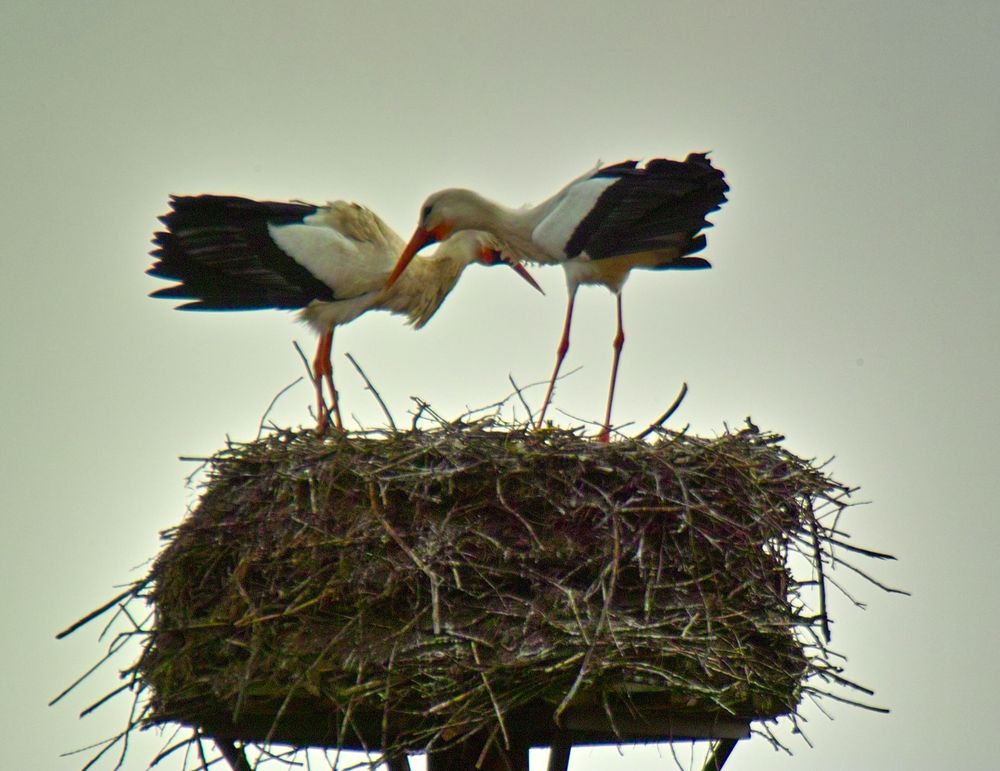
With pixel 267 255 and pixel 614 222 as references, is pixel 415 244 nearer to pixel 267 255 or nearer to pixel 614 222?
pixel 267 255

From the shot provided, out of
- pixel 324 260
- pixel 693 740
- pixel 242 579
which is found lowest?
pixel 693 740

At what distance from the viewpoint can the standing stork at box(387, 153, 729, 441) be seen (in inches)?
221

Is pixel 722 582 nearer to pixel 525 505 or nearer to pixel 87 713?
pixel 525 505

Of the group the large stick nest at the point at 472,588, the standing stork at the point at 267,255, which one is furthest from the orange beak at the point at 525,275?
the large stick nest at the point at 472,588

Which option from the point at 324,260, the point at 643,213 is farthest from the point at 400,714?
the point at 324,260

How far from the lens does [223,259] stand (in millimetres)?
6488

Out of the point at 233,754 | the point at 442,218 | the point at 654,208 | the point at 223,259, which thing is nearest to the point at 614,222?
the point at 654,208

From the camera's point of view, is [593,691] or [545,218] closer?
[593,691]

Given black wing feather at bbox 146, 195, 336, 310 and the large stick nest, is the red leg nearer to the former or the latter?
black wing feather at bbox 146, 195, 336, 310

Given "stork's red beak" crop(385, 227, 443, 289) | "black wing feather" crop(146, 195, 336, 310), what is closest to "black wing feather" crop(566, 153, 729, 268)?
"stork's red beak" crop(385, 227, 443, 289)

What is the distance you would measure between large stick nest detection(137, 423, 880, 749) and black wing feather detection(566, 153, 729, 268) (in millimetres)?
1211

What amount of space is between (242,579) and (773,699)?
5.16 feet

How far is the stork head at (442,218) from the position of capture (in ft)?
21.1

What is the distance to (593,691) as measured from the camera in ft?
13.0
